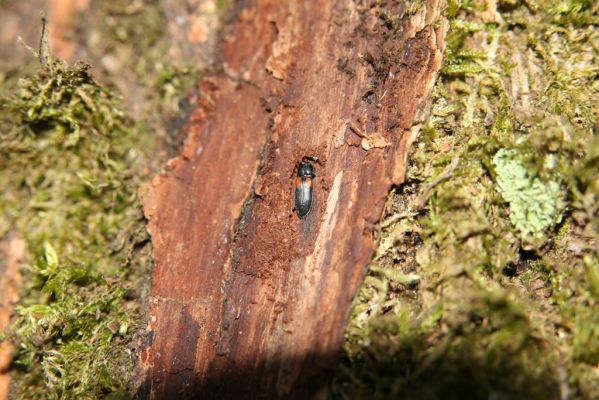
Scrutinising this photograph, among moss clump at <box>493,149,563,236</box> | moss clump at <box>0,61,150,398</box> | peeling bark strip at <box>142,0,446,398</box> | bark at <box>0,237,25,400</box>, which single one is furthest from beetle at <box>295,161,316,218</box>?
bark at <box>0,237,25,400</box>

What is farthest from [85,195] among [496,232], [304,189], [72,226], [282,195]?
[496,232]

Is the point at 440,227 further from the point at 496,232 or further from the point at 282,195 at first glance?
the point at 282,195

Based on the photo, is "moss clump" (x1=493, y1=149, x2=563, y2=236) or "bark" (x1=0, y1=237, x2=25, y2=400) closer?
"moss clump" (x1=493, y1=149, x2=563, y2=236)

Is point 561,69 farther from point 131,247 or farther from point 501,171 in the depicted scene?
point 131,247

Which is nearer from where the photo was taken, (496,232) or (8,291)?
(496,232)

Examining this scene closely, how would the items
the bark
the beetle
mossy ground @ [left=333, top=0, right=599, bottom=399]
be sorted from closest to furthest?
mossy ground @ [left=333, top=0, right=599, bottom=399] → the beetle → the bark

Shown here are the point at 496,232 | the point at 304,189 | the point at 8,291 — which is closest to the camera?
the point at 496,232

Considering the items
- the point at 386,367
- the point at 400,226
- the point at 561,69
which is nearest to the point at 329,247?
the point at 400,226

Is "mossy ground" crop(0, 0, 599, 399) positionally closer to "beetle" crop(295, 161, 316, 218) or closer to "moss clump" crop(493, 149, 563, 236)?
"moss clump" crop(493, 149, 563, 236)
